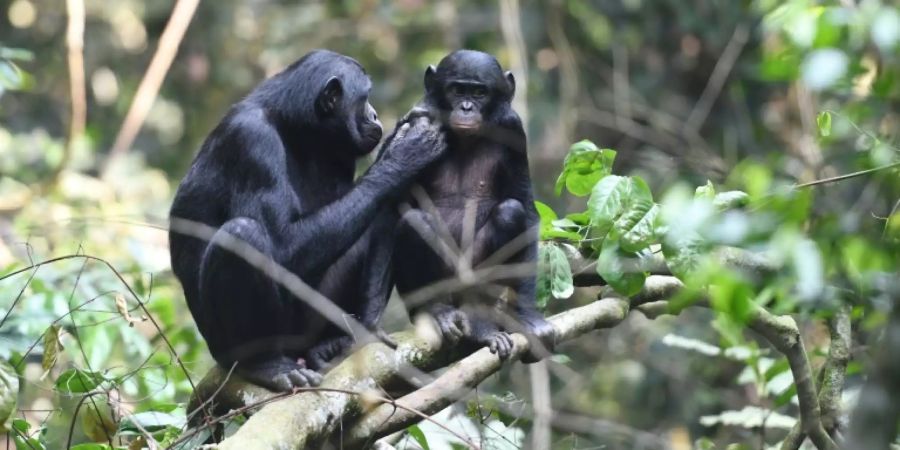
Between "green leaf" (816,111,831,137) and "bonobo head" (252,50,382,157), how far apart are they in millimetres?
2318

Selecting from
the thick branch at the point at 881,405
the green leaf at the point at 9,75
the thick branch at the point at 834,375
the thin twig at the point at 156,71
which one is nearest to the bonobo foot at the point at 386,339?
the thick branch at the point at 834,375

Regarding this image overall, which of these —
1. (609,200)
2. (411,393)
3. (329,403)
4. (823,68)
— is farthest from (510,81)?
(823,68)

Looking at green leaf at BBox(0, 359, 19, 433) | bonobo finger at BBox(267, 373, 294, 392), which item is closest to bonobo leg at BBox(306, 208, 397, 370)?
bonobo finger at BBox(267, 373, 294, 392)

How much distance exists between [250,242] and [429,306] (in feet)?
3.29

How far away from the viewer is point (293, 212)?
5.68m

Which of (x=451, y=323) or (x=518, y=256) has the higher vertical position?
(x=518, y=256)

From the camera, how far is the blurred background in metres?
7.91

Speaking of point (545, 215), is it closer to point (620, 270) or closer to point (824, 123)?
point (620, 270)

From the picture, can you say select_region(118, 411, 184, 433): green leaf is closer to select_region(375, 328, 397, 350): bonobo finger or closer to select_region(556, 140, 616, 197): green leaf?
select_region(375, 328, 397, 350): bonobo finger

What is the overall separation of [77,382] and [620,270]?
2573 mm

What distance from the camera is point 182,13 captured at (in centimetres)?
1055

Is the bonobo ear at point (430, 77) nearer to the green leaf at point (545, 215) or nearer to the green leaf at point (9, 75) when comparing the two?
the green leaf at point (545, 215)

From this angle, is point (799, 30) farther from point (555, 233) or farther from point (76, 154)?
Result: point (76, 154)

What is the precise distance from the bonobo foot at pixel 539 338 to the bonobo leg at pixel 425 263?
0.99ft
